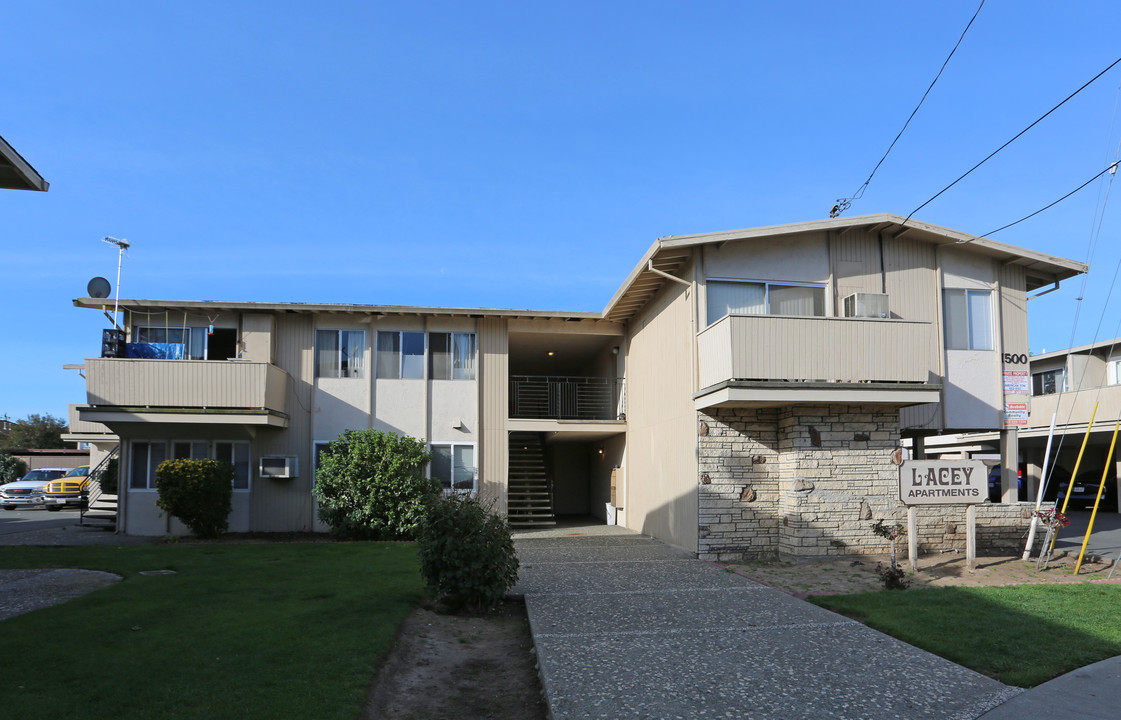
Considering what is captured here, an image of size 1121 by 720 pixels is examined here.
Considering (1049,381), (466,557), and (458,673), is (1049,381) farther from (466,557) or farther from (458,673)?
(458,673)

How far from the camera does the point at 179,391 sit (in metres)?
16.6

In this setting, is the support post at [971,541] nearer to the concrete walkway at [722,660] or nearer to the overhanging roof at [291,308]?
the concrete walkway at [722,660]

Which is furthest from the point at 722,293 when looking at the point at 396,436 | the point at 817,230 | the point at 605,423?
the point at 396,436

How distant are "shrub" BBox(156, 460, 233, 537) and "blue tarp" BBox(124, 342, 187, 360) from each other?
288 cm

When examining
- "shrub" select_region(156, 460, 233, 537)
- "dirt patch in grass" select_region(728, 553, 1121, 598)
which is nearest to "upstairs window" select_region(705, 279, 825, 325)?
"dirt patch in grass" select_region(728, 553, 1121, 598)

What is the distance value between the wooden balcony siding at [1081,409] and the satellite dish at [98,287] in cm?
2423

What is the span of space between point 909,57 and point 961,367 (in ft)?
22.4

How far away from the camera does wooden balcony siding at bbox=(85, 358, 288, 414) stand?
1636 centimetres

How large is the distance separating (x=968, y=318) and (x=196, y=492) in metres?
16.2

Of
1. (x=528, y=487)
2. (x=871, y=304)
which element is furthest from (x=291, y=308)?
(x=871, y=304)

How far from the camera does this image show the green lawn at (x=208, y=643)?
541cm

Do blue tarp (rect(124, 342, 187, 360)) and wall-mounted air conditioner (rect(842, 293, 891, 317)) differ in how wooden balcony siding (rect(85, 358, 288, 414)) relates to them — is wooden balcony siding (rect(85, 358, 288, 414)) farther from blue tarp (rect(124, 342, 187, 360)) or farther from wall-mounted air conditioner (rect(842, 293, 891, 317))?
Answer: wall-mounted air conditioner (rect(842, 293, 891, 317))

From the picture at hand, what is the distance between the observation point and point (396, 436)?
17.4m

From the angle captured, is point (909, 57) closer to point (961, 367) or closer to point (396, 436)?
point (961, 367)
